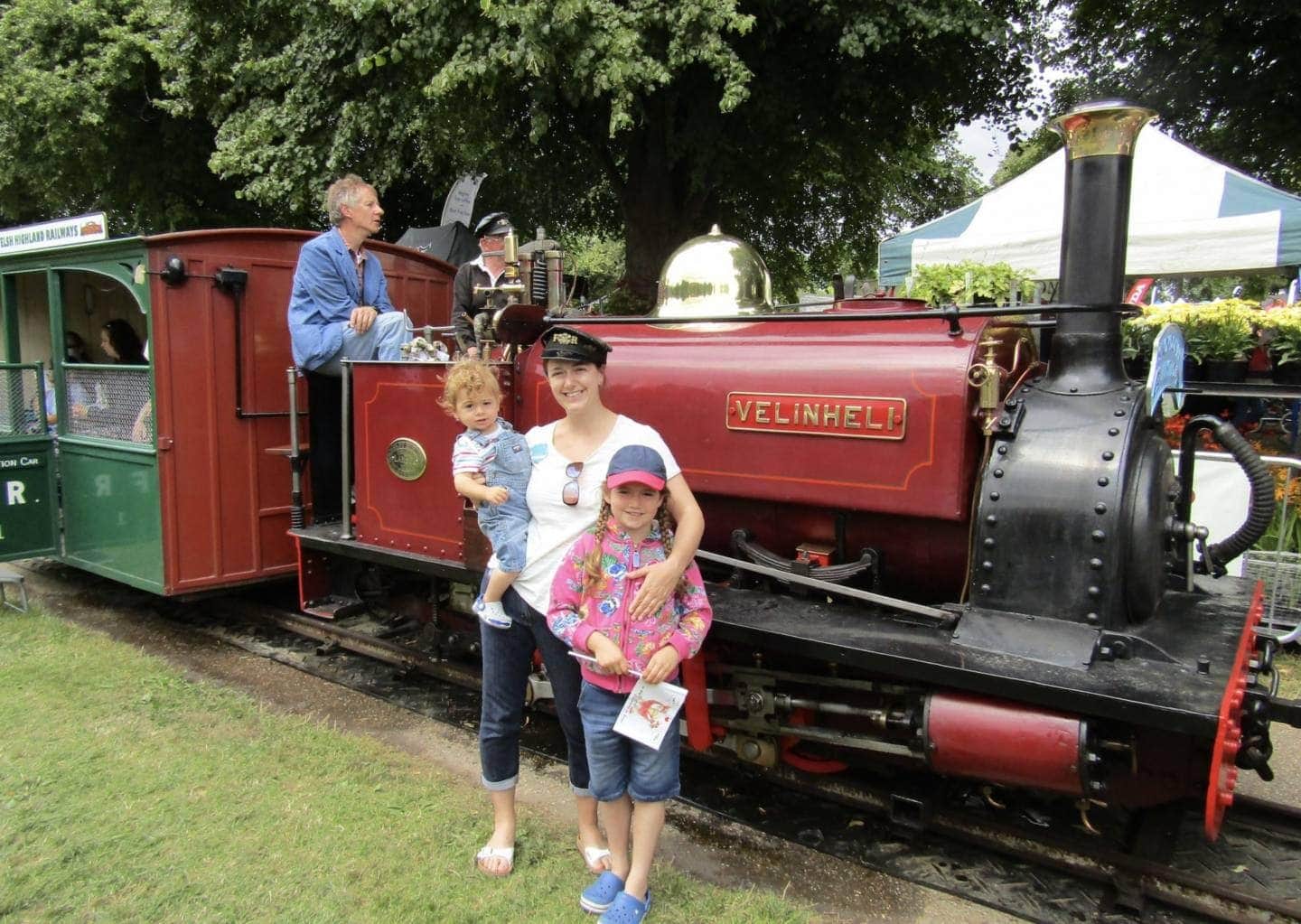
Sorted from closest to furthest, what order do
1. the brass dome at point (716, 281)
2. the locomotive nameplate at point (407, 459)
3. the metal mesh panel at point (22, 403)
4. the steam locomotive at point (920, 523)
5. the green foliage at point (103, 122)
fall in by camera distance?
the steam locomotive at point (920, 523) → the brass dome at point (716, 281) → the locomotive nameplate at point (407, 459) → the metal mesh panel at point (22, 403) → the green foliage at point (103, 122)

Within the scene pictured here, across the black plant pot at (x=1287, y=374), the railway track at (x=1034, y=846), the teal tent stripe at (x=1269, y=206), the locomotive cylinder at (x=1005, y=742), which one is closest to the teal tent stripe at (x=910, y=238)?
the teal tent stripe at (x=1269, y=206)

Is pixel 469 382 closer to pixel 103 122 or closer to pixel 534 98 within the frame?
pixel 534 98

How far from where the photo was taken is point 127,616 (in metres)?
6.11

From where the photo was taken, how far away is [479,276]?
5.27m

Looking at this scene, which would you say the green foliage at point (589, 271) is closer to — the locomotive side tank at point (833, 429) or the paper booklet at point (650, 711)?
the locomotive side tank at point (833, 429)

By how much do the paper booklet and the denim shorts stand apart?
68mm

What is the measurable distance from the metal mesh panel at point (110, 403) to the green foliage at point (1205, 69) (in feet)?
38.3

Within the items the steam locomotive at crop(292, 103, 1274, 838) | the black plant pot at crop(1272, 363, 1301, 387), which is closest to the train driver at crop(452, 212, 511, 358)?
the steam locomotive at crop(292, 103, 1274, 838)

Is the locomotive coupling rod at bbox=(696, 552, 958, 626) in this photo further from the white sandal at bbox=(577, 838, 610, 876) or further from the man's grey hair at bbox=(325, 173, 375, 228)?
the man's grey hair at bbox=(325, 173, 375, 228)

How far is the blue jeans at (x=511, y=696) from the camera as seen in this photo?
2898mm

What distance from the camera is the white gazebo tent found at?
727 cm

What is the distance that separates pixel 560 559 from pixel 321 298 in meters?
2.63

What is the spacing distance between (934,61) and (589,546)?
9.59 meters

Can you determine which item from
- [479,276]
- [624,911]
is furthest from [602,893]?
[479,276]
